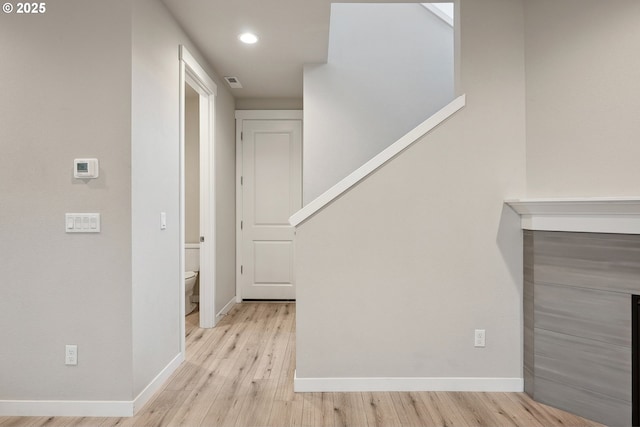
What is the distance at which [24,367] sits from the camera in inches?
85.3

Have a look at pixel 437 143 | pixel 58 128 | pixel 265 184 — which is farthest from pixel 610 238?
pixel 265 184

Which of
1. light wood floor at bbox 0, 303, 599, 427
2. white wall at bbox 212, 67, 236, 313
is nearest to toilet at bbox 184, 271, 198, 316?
white wall at bbox 212, 67, 236, 313

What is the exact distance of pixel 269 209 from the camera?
4887 millimetres

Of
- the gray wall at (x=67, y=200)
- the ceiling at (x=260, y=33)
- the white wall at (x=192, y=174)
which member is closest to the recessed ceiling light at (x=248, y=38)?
the ceiling at (x=260, y=33)

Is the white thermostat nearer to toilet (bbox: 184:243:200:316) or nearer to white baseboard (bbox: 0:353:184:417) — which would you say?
white baseboard (bbox: 0:353:184:417)

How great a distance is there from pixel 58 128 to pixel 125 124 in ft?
1.15

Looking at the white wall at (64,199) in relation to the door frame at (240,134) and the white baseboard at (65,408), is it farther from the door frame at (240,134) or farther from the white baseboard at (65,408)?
the door frame at (240,134)

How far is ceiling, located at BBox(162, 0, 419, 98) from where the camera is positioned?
2668 millimetres

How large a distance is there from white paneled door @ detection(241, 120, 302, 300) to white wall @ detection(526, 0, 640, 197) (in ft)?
9.58

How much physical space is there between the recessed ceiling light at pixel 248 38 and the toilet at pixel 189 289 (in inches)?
94.8

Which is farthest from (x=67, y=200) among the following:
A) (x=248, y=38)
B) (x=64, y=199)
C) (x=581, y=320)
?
(x=581, y=320)

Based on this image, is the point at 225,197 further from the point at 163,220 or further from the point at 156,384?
the point at 156,384

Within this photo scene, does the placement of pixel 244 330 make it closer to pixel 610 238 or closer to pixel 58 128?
pixel 58 128

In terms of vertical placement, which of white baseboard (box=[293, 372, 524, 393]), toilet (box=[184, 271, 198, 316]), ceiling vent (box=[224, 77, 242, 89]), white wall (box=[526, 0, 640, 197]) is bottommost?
white baseboard (box=[293, 372, 524, 393])
